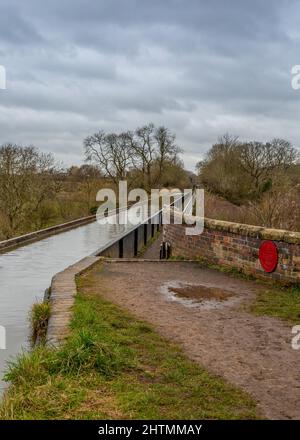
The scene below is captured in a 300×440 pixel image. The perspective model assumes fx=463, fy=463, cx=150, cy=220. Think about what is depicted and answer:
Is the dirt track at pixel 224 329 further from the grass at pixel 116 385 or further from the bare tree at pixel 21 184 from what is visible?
the bare tree at pixel 21 184

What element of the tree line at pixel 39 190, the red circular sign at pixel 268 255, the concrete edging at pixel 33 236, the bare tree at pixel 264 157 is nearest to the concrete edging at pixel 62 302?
the red circular sign at pixel 268 255

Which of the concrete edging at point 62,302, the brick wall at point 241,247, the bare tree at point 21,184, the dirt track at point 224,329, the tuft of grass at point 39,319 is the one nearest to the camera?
the dirt track at point 224,329

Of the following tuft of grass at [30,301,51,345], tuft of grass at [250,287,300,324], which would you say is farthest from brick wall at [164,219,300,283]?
tuft of grass at [30,301,51,345]

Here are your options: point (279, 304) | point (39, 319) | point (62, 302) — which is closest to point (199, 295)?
point (279, 304)

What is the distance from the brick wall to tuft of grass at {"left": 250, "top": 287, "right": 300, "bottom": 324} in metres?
0.39

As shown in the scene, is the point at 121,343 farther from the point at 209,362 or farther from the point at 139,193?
the point at 139,193

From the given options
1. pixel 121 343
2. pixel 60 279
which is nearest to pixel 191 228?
pixel 60 279

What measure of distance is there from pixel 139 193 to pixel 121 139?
26.7 ft

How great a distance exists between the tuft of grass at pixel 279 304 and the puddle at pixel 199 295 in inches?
15.1

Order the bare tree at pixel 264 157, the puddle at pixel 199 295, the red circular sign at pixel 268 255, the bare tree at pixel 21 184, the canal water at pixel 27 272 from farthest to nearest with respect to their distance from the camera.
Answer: the bare tree at pixel 264 157, the bare tree at pixel 21 184, the red circular sign at pixel 268 255, the puddle at pixel 199 295, the canal water at pixel 27 272

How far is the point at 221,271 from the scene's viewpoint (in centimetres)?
917

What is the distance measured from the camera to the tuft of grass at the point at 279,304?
5996 mm

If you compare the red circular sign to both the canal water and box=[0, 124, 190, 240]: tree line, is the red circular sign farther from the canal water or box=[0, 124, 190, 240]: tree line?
box=[0, 124, 190, 240]: tree line

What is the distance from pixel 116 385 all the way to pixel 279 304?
11.6ft
